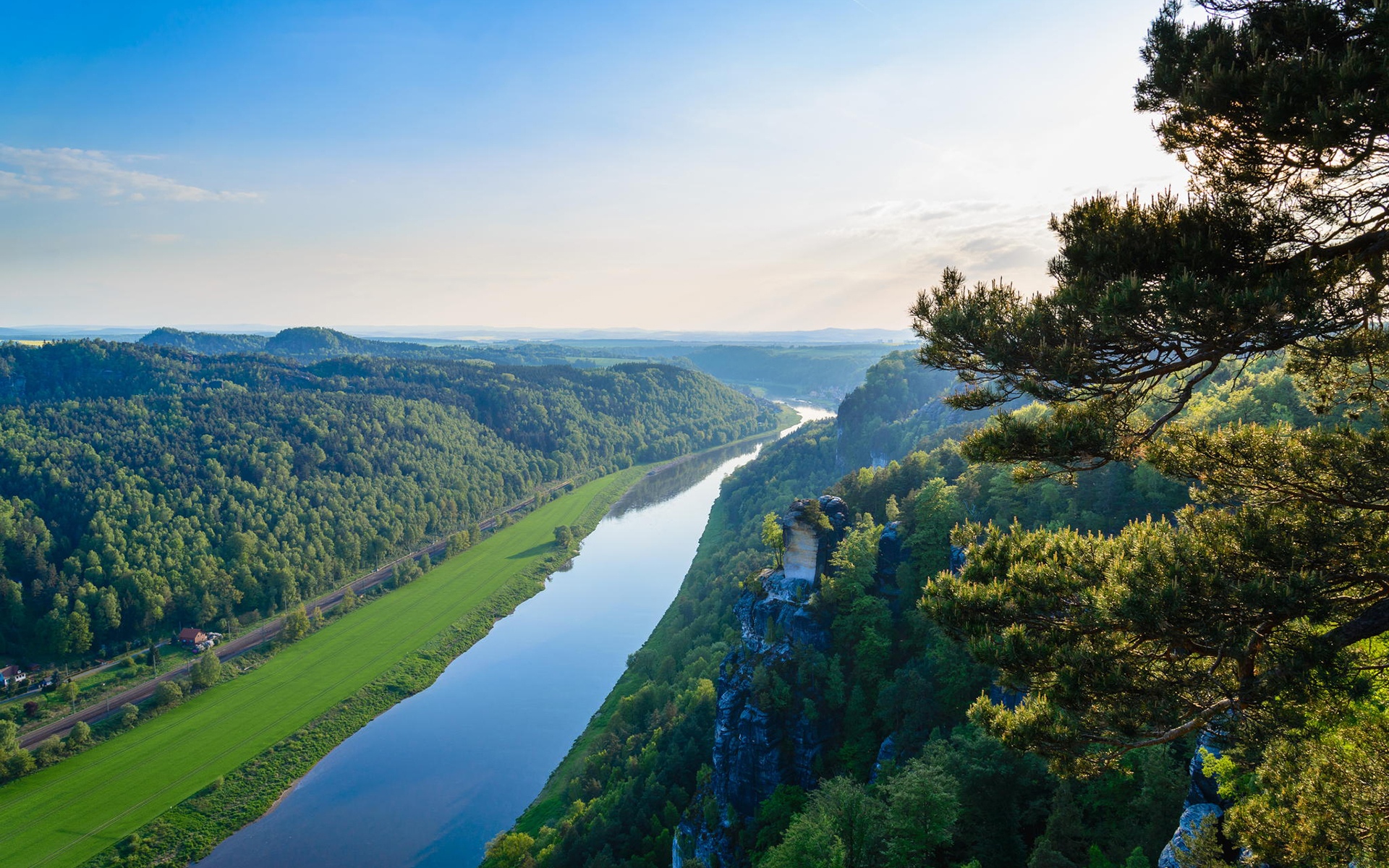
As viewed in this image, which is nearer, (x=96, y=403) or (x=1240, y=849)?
(x=1240, y=849)

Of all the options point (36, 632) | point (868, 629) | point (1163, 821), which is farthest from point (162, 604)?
point (1163, 821)

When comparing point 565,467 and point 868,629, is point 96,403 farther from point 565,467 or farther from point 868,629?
point 868,629

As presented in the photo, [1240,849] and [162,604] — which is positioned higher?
[1240,849]

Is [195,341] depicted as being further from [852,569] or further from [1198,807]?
[1198,807]

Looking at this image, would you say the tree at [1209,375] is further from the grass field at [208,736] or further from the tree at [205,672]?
the tree at [205,672]

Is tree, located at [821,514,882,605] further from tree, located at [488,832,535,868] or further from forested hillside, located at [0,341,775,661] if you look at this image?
forested hillside, located at [0,341,775,661]

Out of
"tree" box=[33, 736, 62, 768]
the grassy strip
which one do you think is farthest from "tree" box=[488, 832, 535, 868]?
"tree" box=[33, 736, 62, 768]
